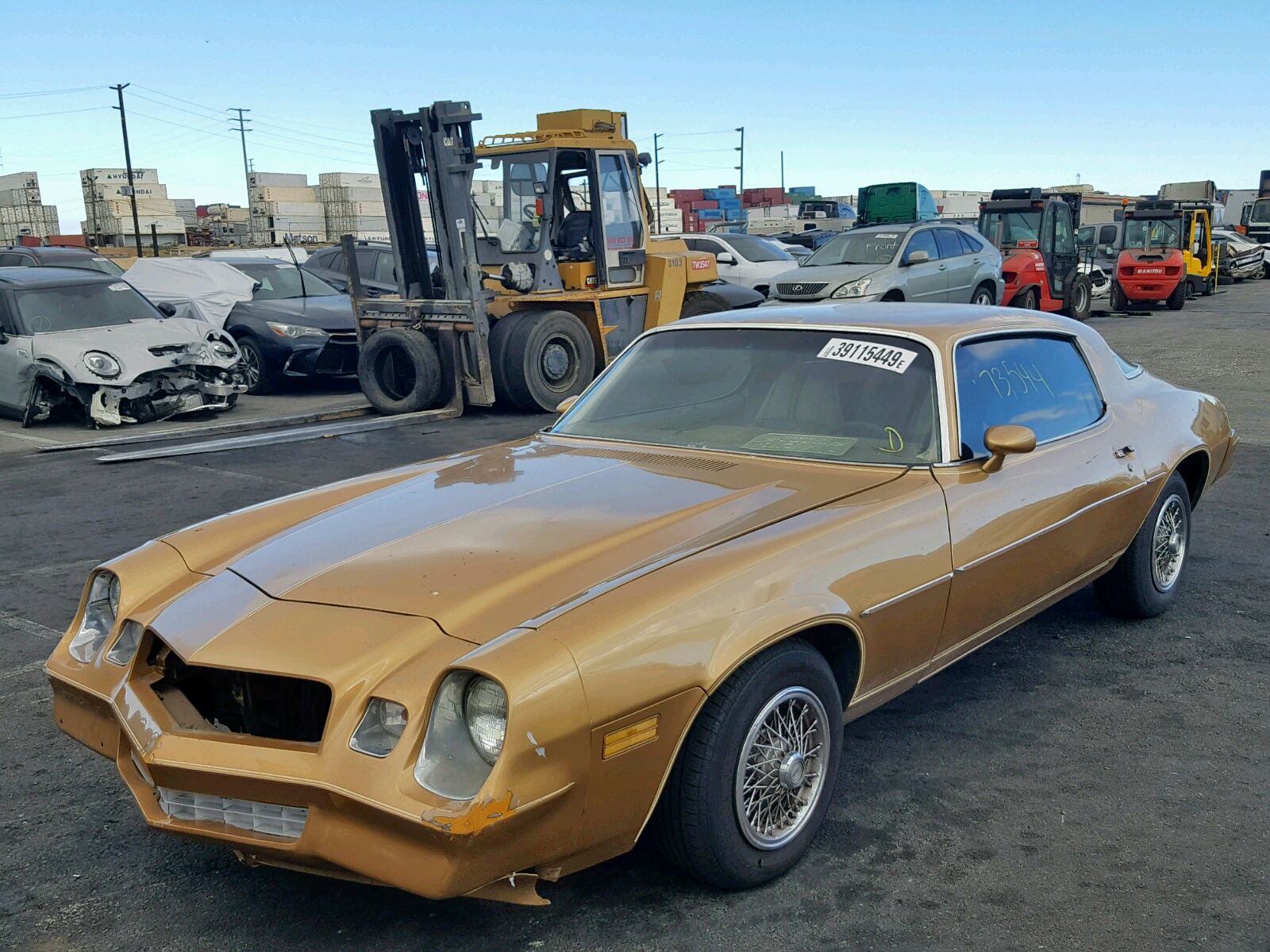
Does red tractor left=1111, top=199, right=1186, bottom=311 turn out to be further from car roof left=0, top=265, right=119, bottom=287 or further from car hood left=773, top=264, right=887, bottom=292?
car roof left=0, top=265, right=119, bottom=287

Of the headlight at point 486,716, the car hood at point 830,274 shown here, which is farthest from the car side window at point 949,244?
the headlight at point 486,716

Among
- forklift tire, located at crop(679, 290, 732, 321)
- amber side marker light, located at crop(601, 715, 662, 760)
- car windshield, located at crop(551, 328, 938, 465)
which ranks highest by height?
car windshield, located at crop(551, 328, 938, 465)

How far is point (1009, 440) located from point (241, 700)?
239 centimetres

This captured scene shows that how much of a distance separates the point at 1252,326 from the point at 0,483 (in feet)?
62.0

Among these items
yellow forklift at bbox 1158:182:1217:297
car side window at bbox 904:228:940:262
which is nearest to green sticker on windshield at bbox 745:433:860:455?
car side window at bbox 904:228:940:262

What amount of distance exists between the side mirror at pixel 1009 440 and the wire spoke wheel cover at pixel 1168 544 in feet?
4.91

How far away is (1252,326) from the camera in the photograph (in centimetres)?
1941

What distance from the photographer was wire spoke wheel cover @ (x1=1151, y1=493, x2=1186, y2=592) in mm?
4828

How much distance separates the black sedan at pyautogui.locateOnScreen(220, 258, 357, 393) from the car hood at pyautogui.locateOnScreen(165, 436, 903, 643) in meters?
9.91

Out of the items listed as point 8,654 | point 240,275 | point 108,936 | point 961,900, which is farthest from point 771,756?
point 240,275

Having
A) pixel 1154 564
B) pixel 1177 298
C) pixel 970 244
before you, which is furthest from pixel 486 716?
pixel 1177 298

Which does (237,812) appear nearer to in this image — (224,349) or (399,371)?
(399,371)

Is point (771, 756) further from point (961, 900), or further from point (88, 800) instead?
point (88, 800)

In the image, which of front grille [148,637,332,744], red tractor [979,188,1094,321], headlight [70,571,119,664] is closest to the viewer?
front grille [148,637,332,744]
